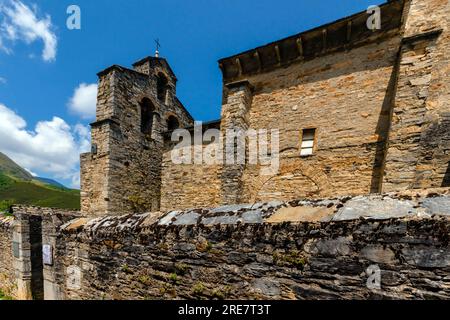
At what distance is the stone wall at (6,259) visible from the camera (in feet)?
21.0

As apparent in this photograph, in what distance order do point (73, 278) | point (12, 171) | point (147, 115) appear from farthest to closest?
point (12, 171) < point (147, 115) < point (73, 278)

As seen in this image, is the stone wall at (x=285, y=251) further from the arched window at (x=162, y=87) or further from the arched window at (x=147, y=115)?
the arched window at (x=162, y=87)

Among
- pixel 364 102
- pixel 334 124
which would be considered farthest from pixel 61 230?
pixel 364 102

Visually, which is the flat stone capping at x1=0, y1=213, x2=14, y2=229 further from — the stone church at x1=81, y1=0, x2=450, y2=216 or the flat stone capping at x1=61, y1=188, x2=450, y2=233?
the flat stone capping at x1=61, y1=188, x2=450, y2=233

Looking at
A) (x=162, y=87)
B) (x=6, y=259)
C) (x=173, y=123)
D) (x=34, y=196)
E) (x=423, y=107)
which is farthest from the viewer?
(x=34, y=196)

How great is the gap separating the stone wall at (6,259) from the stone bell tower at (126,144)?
273 cm

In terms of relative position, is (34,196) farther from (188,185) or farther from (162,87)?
(188,185)

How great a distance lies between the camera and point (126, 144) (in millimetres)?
10141

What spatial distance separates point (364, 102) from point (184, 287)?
22.4ft

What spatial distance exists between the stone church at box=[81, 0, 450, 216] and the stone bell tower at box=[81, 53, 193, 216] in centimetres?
5

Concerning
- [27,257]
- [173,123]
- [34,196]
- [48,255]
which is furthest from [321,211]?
[34,196]

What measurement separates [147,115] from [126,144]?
96.7 inches
